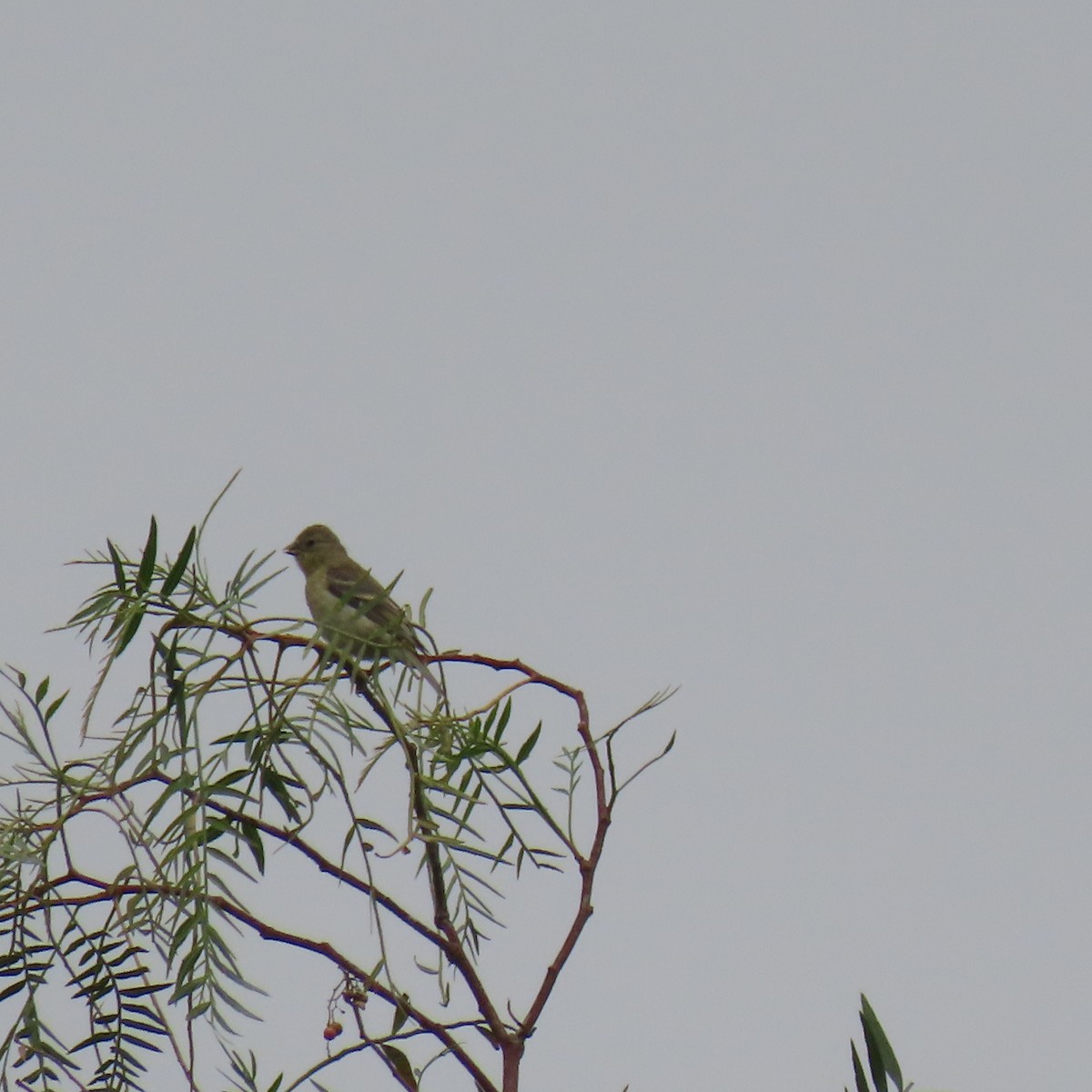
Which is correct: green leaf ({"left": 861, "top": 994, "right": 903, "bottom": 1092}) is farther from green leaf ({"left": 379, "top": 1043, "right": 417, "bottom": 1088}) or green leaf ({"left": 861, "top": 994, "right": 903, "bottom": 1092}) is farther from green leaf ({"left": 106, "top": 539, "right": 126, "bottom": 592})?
green leaf ({"left": 106, "top": 539, "right": 126, "bottom": 592})

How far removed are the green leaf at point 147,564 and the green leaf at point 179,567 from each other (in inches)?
0.6

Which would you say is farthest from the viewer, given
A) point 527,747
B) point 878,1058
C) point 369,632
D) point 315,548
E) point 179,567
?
point 315,548

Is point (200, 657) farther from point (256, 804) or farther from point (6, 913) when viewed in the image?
point (6, 913)

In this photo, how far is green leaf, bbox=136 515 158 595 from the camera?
53.9 inches

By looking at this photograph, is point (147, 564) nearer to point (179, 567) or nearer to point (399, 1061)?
point (179, 567)

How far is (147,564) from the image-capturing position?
1395mm

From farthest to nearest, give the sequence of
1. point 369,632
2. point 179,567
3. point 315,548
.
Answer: point 315,548
point 369,632
point 179,567

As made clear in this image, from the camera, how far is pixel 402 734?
1403mm

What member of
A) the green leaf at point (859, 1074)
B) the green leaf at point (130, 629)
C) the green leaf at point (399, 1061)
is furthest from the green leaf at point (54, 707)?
the green leaf at point (859, 1074)

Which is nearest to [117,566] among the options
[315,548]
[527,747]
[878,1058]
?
[527,747]

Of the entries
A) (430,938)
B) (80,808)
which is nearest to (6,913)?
(80,808)

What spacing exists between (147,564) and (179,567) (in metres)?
0.04

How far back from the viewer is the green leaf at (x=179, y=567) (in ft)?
4.42

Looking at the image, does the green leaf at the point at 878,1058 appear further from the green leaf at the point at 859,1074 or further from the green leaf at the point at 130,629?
the green leaf at the point at 130,629
